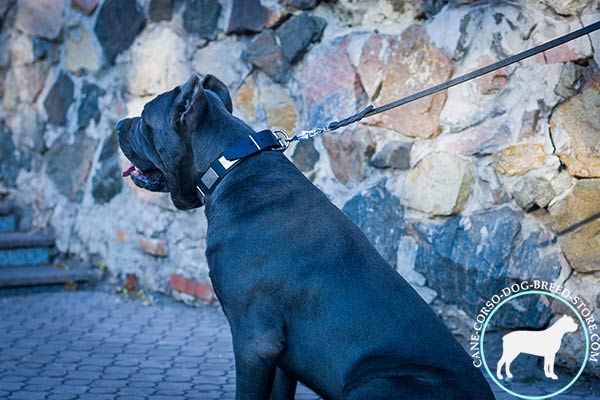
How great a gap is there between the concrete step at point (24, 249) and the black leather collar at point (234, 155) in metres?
3.84

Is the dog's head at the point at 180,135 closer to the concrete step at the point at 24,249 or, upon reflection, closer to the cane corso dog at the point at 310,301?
the cane corso dog at the point at 310,301

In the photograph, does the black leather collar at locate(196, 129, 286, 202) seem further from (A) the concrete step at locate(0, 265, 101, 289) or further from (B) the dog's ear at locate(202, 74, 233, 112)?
(A) the concrete step at locate(0, 265, 101, 289)

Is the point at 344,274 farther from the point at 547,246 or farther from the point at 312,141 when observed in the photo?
the point at 312,141

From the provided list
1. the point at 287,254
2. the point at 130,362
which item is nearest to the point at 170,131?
the point at 287,254

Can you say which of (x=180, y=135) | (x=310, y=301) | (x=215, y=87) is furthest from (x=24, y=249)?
(x=310, y=301)

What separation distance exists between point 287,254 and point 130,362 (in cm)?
188

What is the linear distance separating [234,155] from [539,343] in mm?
1713

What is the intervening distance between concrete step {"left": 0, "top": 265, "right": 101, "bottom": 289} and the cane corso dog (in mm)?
3410

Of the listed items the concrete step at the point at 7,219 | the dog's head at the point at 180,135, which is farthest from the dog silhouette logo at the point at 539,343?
the concrete step at the point at 7,219

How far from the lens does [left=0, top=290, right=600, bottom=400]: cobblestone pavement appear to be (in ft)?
12.8

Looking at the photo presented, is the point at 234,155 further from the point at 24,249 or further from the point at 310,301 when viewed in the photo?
the point at 24,249

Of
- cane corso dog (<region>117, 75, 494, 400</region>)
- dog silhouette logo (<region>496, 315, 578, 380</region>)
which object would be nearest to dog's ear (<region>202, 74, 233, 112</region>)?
cane corso dog (<region>117, 75, 494, 400</region>)

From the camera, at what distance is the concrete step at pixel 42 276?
6029mm

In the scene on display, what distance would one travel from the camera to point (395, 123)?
14.5 ft
